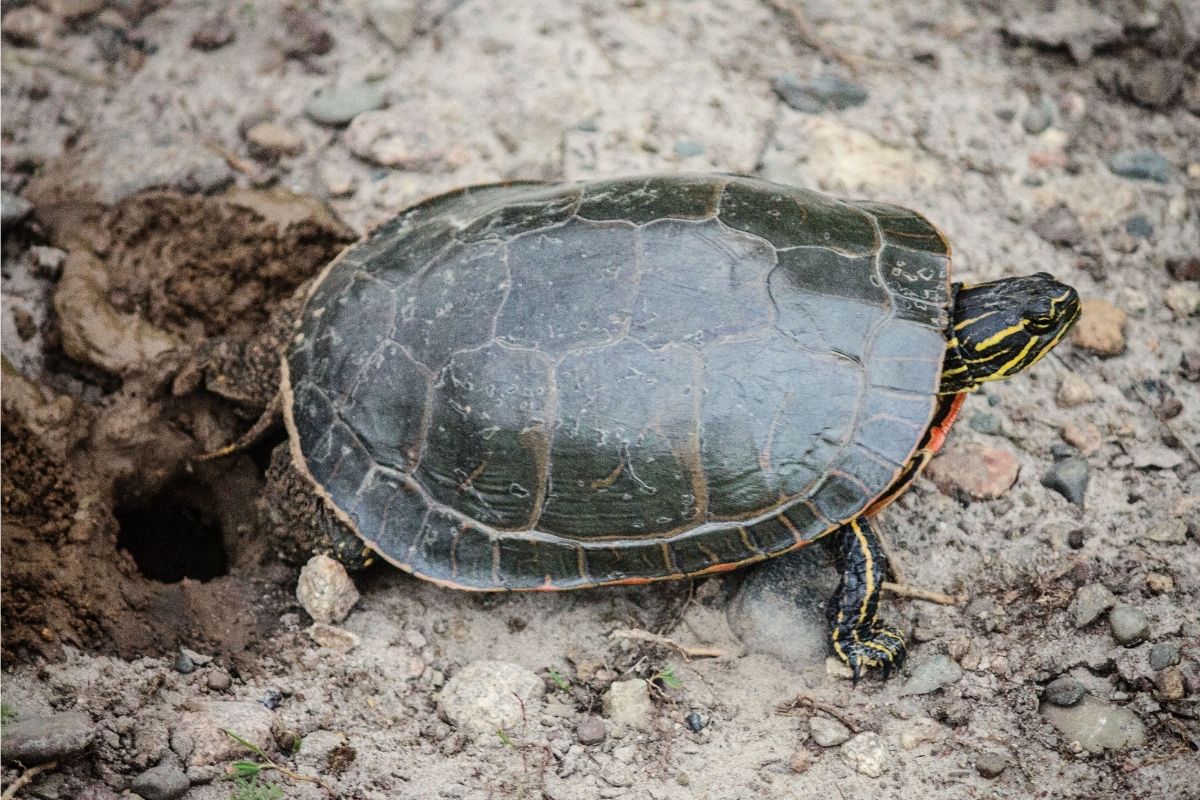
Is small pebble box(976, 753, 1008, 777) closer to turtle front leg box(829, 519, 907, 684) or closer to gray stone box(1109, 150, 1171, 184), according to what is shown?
turtle front leg box(829, 519, 907, 684)

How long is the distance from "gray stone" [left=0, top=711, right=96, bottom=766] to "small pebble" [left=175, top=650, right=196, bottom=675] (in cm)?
48

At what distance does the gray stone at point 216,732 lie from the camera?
11.8ft

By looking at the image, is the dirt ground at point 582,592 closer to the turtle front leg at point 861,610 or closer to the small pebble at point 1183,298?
the small pebble at point 1183,298

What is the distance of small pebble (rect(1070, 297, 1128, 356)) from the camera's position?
4.86 metres

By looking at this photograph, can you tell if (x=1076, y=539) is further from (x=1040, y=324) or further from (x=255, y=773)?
(x=255, y=773)

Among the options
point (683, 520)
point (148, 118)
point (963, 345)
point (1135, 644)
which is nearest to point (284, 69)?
point (148, 118)

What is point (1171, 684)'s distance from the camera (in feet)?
12.3

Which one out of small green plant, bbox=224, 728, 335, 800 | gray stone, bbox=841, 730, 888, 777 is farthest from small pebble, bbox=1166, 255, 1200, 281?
small green plant, bbox=224, 728, 335, 800

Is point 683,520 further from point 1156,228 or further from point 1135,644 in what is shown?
point 1156,228

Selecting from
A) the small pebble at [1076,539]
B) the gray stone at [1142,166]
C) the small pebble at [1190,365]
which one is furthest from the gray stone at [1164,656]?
the gray stone at [1142,166]

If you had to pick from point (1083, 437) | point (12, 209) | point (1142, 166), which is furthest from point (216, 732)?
point (1142, 166)

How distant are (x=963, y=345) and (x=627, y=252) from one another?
4.66 ft

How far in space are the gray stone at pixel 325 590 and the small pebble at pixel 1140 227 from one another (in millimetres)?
4475

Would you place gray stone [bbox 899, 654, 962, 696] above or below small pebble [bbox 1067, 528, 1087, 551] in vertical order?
below
